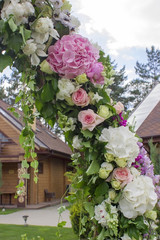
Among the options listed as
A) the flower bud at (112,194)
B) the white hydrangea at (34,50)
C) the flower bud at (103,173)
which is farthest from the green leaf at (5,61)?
the flower bud at (112,194)

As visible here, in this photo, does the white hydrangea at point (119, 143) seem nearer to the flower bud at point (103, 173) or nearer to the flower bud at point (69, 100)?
the flower bud at point (103, 173)

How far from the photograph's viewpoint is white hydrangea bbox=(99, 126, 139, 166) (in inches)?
64.0

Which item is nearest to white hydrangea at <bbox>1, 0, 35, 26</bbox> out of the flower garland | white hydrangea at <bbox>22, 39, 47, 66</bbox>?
the flower garland

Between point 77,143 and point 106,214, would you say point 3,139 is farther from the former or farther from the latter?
point 106,214

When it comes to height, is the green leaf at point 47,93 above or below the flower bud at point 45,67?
below

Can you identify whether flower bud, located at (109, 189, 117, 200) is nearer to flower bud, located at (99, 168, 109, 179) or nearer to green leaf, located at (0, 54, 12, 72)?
flower bud, located at (99, 168, 109, 179)

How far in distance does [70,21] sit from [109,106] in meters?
0.58

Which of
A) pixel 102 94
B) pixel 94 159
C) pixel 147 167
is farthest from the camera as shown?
pixel 147 167

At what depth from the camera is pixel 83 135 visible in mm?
1677

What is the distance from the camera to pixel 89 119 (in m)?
1.65

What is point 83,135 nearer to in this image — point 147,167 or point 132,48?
point 147,167

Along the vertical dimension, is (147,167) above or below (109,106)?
below

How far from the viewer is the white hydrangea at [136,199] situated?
1559 mm

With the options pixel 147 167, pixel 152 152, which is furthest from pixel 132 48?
pixel 147 167
